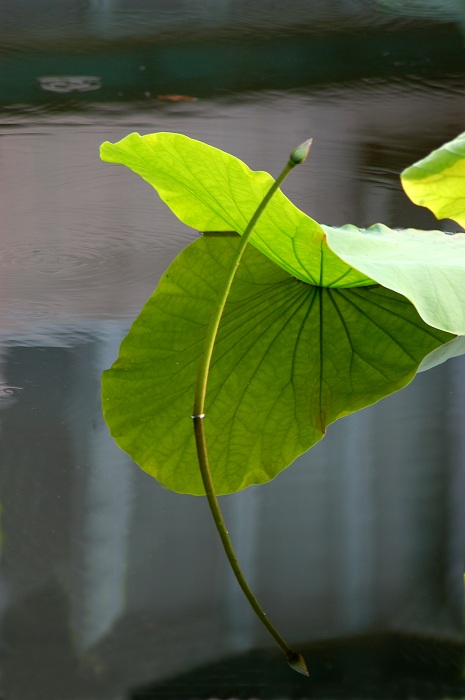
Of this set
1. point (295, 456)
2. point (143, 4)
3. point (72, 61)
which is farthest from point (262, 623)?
point (143, 4)

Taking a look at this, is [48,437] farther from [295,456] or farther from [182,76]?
[182,76]

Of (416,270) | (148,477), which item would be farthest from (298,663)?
(416,270)

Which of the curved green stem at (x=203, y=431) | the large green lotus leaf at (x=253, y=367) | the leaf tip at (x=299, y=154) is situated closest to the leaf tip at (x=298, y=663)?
the curved green stem at (x=203, y=431)

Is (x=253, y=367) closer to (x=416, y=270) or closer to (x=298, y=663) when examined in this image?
(x=416, y=270)

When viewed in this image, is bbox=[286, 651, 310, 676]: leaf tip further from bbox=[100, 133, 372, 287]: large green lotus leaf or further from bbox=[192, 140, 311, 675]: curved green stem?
bbox=[100, 133, 372, 287]: large green lotus leaf

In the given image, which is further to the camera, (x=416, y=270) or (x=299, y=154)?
(x=416, y=270)

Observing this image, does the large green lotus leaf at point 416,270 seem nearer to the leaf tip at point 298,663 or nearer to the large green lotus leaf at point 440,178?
the large green lotus leaf at point 440,178

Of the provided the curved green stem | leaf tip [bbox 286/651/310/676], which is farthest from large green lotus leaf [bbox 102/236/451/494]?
leaf tip [bbox 286/651/310/676]
